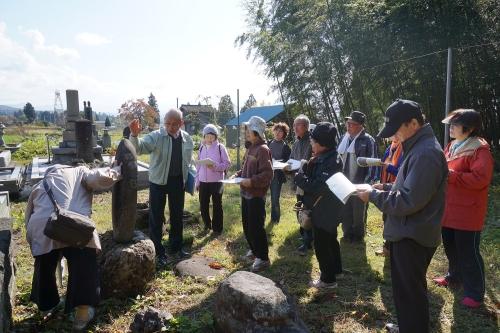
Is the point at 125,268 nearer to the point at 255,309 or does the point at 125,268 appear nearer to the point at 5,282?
the point at 5,282

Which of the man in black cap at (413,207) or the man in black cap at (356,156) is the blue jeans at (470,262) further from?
the man in black cap at (356,156)

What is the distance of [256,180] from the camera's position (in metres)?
3.76

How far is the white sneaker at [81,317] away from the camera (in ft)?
9.32

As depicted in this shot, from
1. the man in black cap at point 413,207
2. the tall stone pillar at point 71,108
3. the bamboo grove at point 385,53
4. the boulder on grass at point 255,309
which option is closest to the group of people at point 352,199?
the man in black cap at point 413,207

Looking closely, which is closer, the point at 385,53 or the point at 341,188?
the point at 341,188

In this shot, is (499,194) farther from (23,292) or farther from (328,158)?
(23,292)

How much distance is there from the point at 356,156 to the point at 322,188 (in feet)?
4.79

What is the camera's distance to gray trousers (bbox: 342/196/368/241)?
4.90 m

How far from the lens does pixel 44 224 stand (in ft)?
8.97

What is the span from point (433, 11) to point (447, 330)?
7368mm

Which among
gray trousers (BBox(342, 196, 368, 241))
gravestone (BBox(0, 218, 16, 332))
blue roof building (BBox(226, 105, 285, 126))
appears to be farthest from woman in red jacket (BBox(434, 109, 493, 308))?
blue roof building (BBox(226, 105, 285, 126))

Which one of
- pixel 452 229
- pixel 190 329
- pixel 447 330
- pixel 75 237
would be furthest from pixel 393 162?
pixel 75 237

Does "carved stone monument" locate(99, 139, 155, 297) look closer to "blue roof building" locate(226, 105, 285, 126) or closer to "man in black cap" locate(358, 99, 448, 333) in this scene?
"man in black cap" locate(358, 99, 448, 333)

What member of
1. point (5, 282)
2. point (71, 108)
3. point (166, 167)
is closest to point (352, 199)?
point (166, 167)
